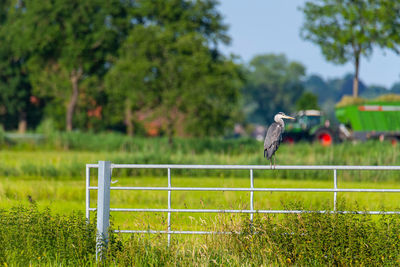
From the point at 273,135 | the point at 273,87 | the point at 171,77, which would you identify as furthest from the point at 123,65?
the point at 273,87

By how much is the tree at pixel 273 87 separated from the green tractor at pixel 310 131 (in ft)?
257

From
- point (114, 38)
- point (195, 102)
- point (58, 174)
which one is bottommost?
point (58, 174)

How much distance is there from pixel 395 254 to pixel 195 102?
2576 centimetres

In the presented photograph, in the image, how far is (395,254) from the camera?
7965 mm

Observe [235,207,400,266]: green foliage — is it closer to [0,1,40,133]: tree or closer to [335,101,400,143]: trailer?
[335,101,400,143]: trailer

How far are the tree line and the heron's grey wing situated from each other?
23.5 metres

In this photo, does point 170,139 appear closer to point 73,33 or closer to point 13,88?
point 73,33

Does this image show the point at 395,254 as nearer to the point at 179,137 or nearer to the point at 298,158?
the point at 298,158

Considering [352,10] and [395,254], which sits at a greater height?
[352,10]

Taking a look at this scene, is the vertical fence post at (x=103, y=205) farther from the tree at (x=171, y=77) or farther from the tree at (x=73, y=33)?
the tree at (x=73, y=33)

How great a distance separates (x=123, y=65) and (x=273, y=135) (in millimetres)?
25142

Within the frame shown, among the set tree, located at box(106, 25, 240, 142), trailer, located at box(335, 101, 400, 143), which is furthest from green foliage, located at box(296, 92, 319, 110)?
trailer, located at box(335, 101, 400, 143)

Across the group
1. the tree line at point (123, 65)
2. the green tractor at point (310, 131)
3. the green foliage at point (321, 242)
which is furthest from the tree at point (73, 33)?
the green foliage at point (321, 242)

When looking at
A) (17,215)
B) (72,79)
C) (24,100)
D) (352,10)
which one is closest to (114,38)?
(72,79)
